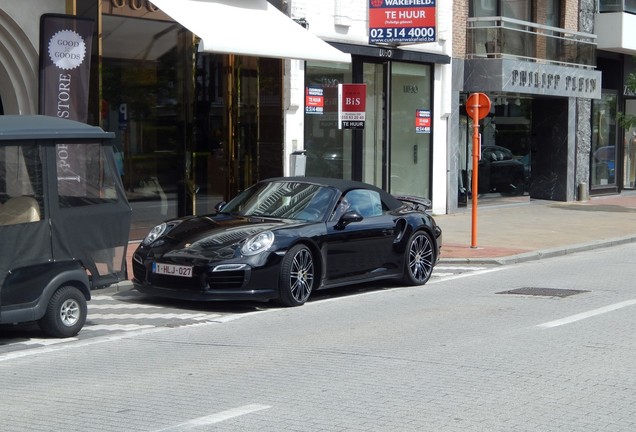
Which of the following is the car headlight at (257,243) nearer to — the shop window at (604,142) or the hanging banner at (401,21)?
the hanging banner at (401,21)

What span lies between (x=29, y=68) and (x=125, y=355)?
8921 millimetres

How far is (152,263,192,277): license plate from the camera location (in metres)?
11.7

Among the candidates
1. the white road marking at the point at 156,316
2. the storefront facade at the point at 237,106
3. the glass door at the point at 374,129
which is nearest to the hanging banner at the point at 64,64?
the storefront facade at the point at 237,106

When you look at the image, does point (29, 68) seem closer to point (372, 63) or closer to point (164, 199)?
point (164, 199)

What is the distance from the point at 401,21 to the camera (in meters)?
22.4

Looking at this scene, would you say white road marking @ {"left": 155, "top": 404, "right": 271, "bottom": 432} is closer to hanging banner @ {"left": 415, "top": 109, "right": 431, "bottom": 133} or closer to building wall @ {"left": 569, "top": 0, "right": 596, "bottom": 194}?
hanging banner @ {"left": 415, "top": 109, "right": 431, "bottom": 133}

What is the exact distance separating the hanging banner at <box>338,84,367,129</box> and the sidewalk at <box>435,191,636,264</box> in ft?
8.81

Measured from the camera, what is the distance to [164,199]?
63.6 feet

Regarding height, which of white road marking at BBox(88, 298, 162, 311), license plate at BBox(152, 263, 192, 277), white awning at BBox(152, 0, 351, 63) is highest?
white awning at BBox(152, 0, 351, 63)

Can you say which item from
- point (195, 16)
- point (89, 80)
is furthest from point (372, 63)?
point (89, 80)

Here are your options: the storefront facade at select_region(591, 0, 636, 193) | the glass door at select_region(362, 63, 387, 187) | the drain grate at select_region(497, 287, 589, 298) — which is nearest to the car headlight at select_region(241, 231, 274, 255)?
the drain grate at select_region(497, 287, 589, 298)

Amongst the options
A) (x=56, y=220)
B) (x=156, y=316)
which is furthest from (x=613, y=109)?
(x=56, y=220)

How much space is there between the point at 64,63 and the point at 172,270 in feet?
18.2

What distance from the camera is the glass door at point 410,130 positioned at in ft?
79.5
